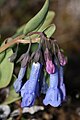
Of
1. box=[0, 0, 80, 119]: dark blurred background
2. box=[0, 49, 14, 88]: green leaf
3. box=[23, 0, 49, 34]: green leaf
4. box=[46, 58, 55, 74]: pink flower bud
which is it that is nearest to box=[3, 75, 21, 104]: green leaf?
box=[0, 49, 14, 88]: green leaf

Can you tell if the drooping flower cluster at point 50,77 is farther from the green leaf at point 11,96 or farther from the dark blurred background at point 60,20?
the dark blurred background at point 60,20

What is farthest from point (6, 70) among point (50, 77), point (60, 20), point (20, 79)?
point (60, 20)

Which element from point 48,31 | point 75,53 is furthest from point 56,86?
point 75,53

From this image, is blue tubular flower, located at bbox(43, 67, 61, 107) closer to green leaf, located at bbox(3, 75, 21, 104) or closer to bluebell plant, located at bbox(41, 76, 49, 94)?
bluebell plant, located at bbox(41, 76, 49, 94)

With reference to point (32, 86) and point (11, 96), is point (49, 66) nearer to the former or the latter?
point (32, 86)

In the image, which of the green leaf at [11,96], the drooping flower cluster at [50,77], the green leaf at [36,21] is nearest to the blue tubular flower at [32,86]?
the drooping flower cluster at [50,77]

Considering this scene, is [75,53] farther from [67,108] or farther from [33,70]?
[33,70]
